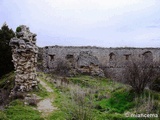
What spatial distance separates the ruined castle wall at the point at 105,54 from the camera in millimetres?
29016

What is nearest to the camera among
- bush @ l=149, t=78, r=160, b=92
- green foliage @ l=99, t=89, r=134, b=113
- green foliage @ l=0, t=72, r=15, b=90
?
green foliage @ l=99, t=89, r=134, b=113

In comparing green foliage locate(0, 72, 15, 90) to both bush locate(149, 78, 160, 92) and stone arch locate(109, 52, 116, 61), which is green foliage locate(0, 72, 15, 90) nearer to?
bush locate(149, 78, 160, 92)

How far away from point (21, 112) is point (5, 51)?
1429 cm

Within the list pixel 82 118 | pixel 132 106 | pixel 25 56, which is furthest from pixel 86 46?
pixel 82 118

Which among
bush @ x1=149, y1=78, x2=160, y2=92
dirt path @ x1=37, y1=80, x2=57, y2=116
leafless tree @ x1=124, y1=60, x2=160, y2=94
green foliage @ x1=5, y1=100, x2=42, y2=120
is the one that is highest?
leafless tree @ x1=124, y1=60, x2=160, y2=94

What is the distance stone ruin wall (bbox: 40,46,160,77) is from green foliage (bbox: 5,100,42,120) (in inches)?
749

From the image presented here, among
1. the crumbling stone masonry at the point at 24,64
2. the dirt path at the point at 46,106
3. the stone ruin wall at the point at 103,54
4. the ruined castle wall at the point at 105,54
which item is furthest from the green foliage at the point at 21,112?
the ruined castle wall at the point at 105,54

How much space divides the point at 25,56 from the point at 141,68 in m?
5.59

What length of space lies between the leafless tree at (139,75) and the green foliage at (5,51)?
1320cm

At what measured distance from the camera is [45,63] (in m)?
29.1

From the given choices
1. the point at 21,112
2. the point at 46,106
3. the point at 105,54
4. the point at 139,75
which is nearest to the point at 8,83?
the point at 46,106

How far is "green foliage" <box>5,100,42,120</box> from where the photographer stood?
8.30 metres

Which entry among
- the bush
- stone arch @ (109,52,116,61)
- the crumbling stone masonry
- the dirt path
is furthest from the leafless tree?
stone arch @ (109,52,116,61)

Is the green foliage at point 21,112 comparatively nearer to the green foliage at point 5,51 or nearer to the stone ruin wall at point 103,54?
the green foliage at point 5,51
